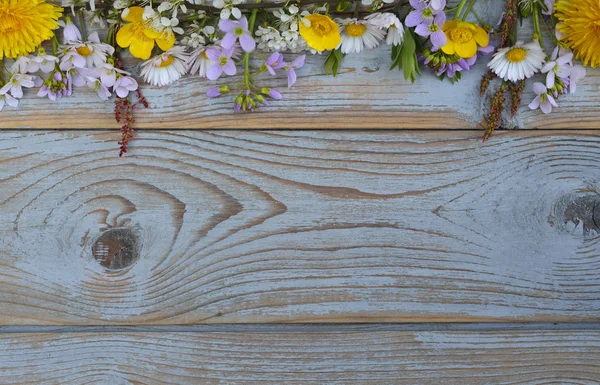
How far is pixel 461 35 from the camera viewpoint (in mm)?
705

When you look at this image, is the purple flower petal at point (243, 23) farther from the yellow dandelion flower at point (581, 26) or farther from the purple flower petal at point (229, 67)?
the yellow dandelion flower at point (581, 26)

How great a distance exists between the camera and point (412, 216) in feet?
2.54

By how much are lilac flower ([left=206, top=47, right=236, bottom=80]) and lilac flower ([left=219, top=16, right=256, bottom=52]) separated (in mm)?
16

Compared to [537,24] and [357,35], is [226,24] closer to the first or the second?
[357,35]

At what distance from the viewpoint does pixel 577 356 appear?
0.77 metres

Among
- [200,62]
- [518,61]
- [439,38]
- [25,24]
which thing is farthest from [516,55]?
[25,24]

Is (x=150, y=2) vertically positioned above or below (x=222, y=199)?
above

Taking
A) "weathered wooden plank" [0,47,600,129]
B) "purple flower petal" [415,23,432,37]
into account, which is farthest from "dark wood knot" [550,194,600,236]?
"purple flower petal" [415,23,432,37]

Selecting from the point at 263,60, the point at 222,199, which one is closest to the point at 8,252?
the point at 222,199

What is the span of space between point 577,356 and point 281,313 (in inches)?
17.3

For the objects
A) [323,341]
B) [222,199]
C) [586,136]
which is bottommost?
[323,341]

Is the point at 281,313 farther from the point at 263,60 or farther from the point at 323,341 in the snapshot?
the point at 263,60

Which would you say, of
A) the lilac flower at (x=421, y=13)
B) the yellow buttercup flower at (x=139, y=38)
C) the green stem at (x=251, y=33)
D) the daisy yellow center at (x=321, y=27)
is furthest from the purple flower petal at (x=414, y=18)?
the yellow buttercup flower at (x=139, y=38)

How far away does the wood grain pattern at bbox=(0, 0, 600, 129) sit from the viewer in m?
0.76
